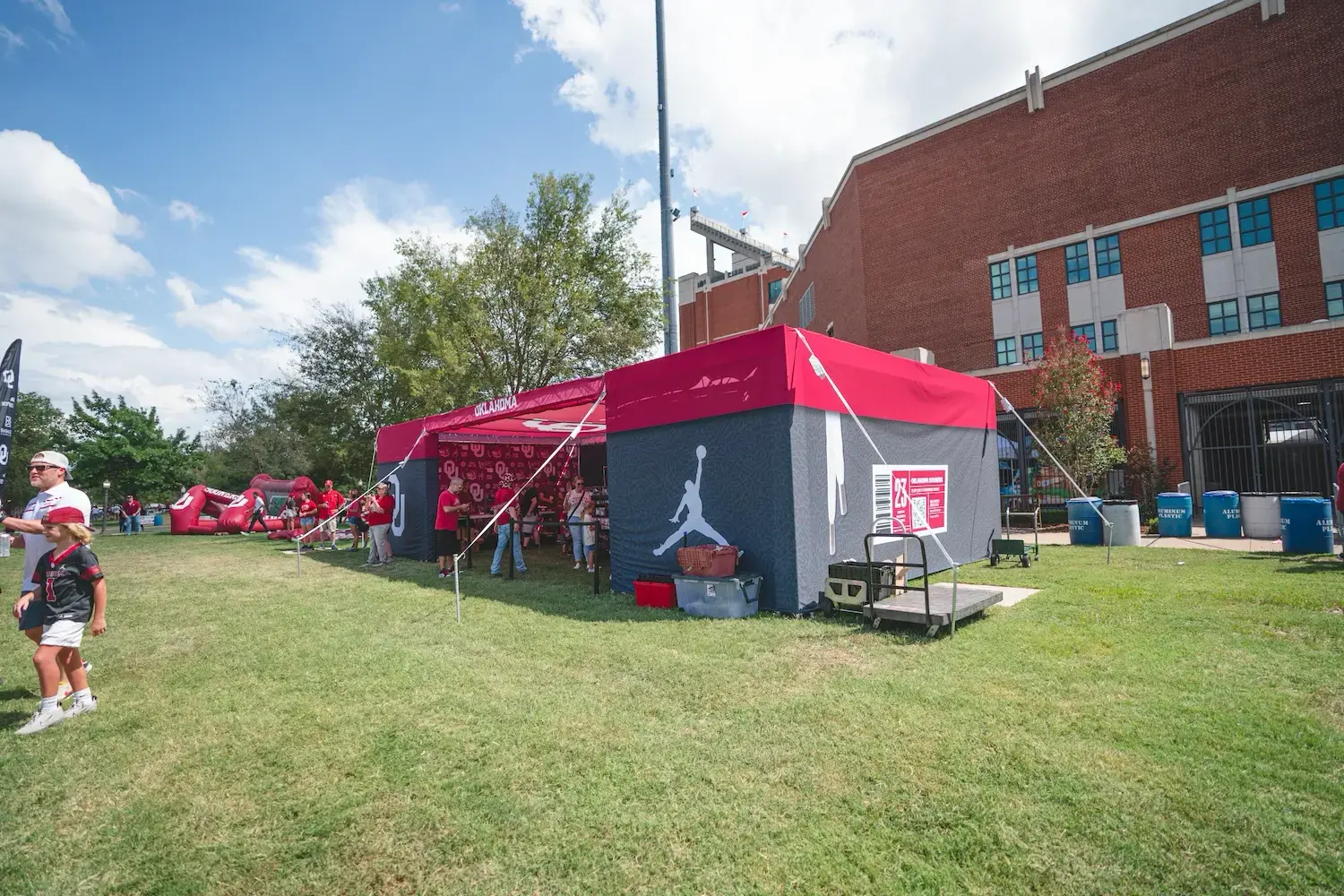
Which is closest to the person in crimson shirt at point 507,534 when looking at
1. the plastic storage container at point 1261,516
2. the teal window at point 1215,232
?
the plastic storage container at point 1261,516

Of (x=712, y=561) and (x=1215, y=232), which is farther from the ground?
(x=1215, y=232)

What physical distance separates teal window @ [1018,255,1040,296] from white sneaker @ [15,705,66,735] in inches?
1148

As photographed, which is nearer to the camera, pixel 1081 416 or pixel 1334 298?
pixel 1081 416

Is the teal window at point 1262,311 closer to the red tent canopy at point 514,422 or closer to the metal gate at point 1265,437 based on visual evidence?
the metal gate at point 1265,437

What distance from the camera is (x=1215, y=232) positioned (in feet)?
72.4

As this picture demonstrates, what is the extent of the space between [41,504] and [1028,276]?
95.6ft

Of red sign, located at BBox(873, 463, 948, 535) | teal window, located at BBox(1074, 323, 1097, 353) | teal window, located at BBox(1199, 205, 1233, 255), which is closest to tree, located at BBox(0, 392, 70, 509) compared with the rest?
red sign, located at BBox(873, 463, 948, 535)

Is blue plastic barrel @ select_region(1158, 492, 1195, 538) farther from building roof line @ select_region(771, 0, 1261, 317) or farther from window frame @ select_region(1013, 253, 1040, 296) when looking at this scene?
building roof line @ select_region(771, 0, 1261, 317)

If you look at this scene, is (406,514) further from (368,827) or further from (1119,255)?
(1119,255)

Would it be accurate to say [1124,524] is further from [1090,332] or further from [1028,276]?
[1028,276]

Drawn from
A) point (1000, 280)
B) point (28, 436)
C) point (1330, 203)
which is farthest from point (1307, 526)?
point (28, 436)

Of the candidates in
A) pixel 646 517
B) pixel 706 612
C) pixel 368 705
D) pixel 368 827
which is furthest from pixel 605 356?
pixel 368 827

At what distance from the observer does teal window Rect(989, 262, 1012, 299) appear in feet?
86.6

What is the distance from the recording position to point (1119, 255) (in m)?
23.9
